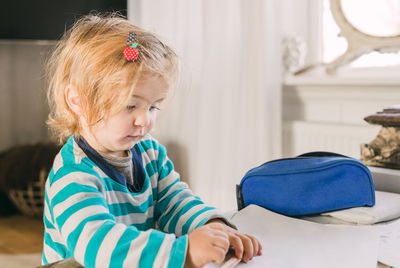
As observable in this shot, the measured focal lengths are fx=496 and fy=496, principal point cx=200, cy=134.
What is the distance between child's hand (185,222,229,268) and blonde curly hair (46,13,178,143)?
0.23 meters

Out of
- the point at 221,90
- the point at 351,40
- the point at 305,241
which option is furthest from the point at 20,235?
the point at 305,241

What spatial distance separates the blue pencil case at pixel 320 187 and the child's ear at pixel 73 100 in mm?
323

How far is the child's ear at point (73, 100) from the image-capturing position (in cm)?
80

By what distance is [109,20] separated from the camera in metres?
0.85

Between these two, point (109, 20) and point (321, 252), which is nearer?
point (321, 252)

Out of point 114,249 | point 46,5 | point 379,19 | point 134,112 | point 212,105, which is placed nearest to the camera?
point 114,249

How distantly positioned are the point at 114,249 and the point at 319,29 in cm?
183

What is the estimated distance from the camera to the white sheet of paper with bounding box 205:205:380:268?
1.99 feet

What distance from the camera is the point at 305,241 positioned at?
68cm

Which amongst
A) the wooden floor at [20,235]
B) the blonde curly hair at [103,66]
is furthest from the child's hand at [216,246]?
the wooden floor at [20,235]

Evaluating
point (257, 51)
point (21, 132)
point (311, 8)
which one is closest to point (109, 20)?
point (257, 51)

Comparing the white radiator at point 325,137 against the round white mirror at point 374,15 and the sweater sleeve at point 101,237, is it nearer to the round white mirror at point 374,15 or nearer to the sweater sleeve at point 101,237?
the round white mirror at point 374,15

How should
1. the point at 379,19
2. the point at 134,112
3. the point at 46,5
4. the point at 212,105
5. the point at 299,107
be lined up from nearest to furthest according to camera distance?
the point at 134,112 → the point at 379,19 → the point at 299,107 → the point at 212,105 → the point at 46,5

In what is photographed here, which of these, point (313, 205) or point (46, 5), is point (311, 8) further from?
point (313, 205)
